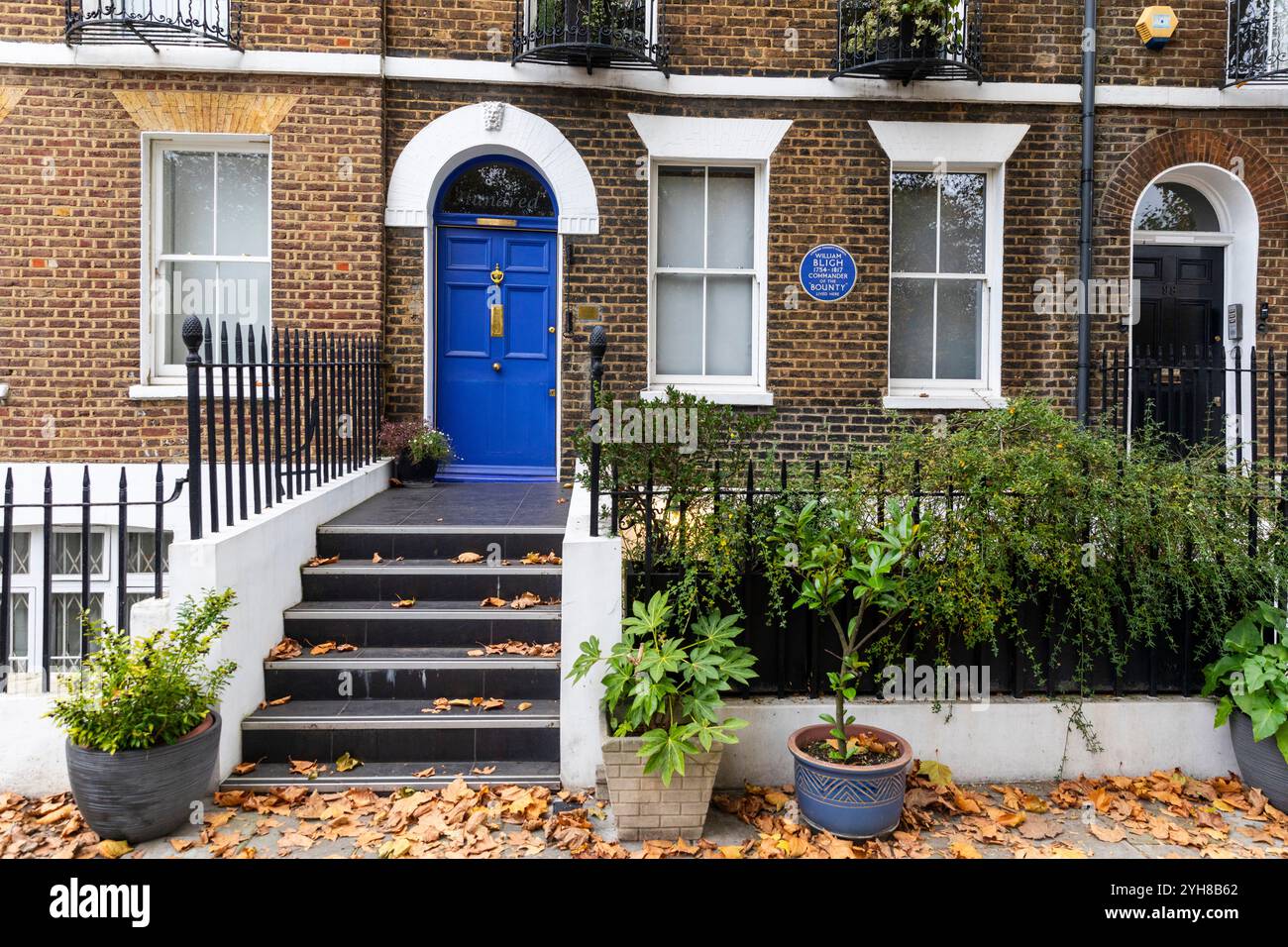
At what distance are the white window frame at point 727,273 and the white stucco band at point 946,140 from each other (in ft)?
3.92

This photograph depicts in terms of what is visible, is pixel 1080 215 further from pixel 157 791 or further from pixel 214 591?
pixel 157 791

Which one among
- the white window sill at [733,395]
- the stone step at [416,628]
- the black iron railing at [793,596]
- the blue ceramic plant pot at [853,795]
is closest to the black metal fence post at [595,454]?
the black iron railing at [793,596]

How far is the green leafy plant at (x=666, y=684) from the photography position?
352 centimetres

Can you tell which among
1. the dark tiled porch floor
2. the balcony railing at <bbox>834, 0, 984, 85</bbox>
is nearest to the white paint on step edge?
the dark tiled porch floor

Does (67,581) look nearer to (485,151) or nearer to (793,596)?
(485,151)

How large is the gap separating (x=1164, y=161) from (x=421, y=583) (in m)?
7.61

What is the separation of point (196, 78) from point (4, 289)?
2.40 meters

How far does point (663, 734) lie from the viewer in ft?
11.6

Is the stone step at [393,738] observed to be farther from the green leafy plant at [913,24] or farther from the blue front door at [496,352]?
the green leafy plant at [913,24]

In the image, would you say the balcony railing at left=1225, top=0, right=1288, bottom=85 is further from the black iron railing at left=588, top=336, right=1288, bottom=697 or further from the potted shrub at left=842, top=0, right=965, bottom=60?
the black iron railing at left=588, top=336, right=1288, bottom=697

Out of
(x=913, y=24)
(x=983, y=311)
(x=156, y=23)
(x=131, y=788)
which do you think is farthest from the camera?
(x=983, y=311)

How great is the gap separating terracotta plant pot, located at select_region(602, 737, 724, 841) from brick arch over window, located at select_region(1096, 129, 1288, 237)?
22.1 ft

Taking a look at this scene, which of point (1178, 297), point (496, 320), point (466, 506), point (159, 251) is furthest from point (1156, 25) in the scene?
point (159, 251)

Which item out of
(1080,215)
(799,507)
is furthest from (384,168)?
(1080,215)
